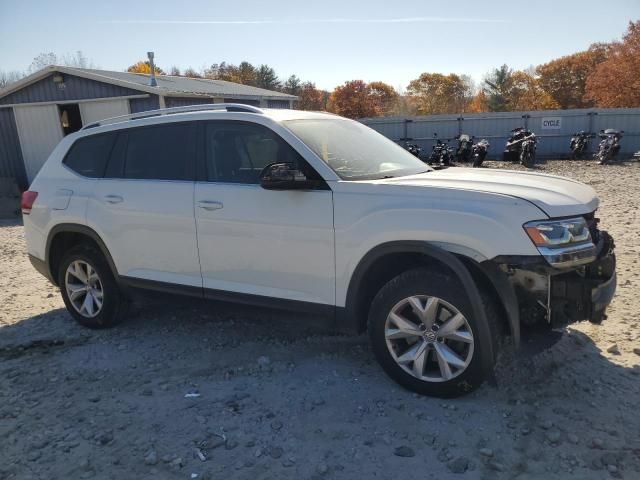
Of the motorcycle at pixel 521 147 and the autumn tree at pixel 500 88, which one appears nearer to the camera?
the motorcycle at pixel 521 147

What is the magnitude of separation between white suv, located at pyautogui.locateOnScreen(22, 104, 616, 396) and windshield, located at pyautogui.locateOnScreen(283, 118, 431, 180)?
2 centimetres

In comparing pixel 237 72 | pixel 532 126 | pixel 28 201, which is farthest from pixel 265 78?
pixel 28 201

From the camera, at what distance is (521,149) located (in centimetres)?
1853

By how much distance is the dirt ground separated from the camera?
2.88m

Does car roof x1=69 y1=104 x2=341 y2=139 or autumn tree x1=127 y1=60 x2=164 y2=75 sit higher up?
autumn tree x1=127 y1=60 x2=164 y2=75

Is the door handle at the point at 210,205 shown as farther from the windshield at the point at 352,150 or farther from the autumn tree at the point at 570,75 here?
the autumn tree at the point at 570,75

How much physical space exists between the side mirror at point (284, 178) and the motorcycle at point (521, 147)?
16.0m

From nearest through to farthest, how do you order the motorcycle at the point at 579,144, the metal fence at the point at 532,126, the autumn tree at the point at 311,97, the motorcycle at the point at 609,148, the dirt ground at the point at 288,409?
the dirt ground at the point at 288,409, the motorcycle at the point at 609,148, the motorcycle at the point at 579,144, the metal fence at the point at 532,126, the autumn tree at the point at 311,97

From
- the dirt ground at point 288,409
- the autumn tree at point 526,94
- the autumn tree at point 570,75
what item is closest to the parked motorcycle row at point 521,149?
the dirt ground at point 288,409

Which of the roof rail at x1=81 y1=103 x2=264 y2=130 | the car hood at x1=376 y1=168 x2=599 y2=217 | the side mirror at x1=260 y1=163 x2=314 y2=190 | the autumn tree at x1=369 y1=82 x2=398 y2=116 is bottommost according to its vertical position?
the car hood at x1=376 y1=168 x2=599 y2=217

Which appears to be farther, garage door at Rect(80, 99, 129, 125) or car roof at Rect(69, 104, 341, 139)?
garage door at Rect(80, 99, 129, 125)

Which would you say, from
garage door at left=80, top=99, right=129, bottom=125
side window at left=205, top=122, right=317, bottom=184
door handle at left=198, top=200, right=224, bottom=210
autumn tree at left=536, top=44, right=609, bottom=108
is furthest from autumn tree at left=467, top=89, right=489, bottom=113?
door handle at left=198, top=200, right=224, bottom=210

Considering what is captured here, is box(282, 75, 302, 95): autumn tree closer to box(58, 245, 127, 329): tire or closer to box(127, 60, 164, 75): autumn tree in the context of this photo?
box(127, 60, 164, 75): autumn tree

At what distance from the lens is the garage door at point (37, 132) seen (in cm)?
1583
